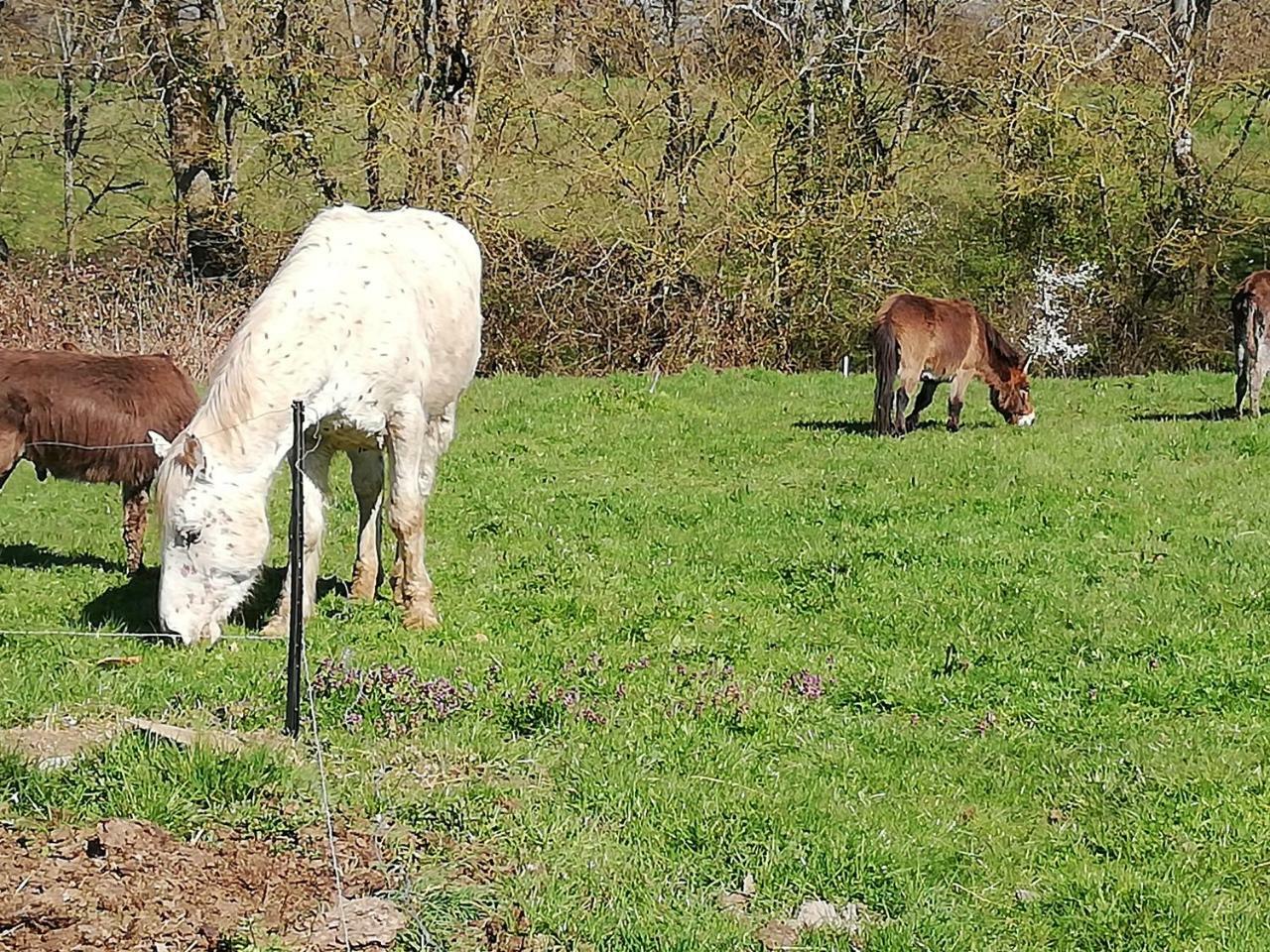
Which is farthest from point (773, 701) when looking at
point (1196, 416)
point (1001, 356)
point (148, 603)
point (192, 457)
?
point (1196, 416)

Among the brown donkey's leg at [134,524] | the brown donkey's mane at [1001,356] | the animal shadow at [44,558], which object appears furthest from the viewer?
the brown donkey's mane at [1001,356]

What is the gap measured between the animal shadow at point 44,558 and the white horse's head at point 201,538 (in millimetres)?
2454

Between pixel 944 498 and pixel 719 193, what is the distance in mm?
10707

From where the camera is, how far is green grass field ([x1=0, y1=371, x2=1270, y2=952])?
453 centimetres

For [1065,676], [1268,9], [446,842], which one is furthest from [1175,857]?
[1268,9]

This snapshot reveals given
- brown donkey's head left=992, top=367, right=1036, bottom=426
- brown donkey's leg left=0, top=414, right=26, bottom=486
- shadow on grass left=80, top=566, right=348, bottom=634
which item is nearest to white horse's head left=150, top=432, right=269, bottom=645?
shadow on grass left=80, top=566, right=348, bottom=634

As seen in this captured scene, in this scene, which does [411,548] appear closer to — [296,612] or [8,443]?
[296,612]

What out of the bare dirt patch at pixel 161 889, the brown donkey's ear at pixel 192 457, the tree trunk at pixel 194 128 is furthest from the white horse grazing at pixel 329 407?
the tree trunk at pixel 194 128

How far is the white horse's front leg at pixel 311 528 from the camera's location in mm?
7180

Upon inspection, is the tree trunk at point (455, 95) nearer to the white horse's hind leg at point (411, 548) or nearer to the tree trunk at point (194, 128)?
the tree trunk at point (194, 128)

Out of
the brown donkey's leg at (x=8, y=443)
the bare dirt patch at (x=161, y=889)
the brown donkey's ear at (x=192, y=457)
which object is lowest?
the bare dirt patch at (x=161, y=889)

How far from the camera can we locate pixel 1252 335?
13883 mm

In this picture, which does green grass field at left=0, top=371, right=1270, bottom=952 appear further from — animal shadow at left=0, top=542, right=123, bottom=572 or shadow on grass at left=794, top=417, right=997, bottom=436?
shadow on grass at left=794, top=417, right=997, bottom=436

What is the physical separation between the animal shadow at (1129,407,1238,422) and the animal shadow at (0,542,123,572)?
1032 cm
